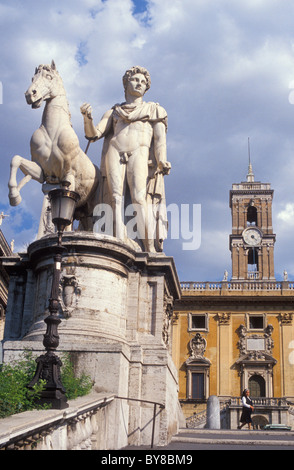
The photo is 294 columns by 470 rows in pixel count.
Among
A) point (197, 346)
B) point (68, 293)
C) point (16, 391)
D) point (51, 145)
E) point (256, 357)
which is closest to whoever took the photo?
point (16, 391)

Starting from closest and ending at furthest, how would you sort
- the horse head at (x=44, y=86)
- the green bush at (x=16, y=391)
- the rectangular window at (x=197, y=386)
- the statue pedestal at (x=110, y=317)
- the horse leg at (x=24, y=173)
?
the green bush at (x=16, y=391) → the statue pedestal at (x=110, y=317) → the horse leg at (x=24, y=173) → the horse head at (x=44, y=86) → the rectangular window at (x=197, y=386)

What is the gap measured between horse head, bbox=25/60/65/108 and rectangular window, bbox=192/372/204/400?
33914 millimetres

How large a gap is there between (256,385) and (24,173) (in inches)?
1388

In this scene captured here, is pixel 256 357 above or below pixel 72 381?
above

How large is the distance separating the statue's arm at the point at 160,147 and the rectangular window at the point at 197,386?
32460 millimetres

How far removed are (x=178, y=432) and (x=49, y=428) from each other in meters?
6.71

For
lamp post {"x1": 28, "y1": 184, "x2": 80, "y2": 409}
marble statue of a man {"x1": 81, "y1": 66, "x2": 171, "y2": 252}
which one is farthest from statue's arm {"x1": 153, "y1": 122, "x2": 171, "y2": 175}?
lamp post {"x1": 28, "y1": 184, "x2": 80, "y2": 409}

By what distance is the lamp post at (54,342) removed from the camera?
6.64m

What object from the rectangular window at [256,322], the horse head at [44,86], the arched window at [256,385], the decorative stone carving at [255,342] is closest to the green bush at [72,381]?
the horse head at [44,86]

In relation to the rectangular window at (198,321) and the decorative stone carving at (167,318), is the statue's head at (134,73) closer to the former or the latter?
the decorative stone carving at (167,318)

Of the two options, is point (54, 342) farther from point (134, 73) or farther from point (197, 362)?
point (197, 362)

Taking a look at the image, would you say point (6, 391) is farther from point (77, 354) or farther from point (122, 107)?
point (122, 107)

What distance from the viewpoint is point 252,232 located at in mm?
63281

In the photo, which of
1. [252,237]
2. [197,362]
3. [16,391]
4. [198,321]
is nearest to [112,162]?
[16,391]
